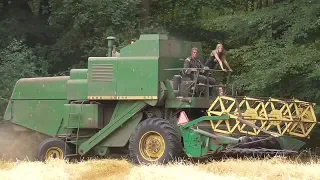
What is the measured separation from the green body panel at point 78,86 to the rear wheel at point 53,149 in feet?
3.60

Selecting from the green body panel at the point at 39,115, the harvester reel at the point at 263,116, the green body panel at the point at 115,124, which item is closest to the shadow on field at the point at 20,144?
the green body panel at the point at 39,115

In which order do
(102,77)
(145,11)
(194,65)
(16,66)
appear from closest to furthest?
(194,65), (102,77), (16,66), (145,11)

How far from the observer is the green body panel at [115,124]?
14148mm

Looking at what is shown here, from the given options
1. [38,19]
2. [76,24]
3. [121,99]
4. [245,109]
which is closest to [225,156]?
A: [245,109]

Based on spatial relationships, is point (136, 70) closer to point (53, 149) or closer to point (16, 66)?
point (53, 149)

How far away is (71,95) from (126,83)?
67.5 inches

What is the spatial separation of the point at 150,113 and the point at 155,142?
0.95m

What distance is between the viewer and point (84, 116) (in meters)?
14.8

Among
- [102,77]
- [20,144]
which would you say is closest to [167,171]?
[102,77]

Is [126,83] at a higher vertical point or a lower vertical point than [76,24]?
lower

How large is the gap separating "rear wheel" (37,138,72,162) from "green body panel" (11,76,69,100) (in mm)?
1145

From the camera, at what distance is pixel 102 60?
14.5 meters

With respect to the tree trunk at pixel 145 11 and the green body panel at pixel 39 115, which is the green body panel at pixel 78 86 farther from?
the tree trunk at pixel 145 11

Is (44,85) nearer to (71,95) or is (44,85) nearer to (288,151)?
(71,95)
